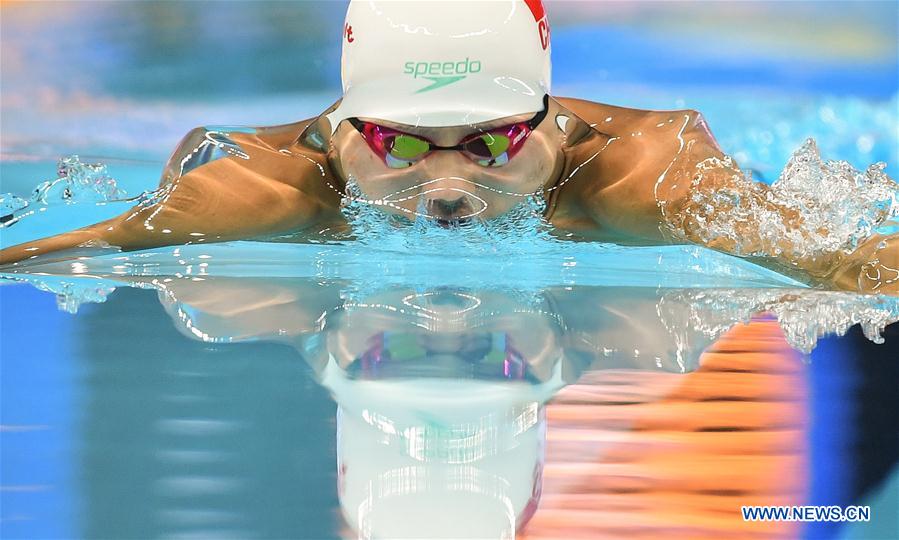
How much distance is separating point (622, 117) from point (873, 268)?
75 centimetres

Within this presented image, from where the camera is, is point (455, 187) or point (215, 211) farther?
→ point (215, 211)

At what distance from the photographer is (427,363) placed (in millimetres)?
1249

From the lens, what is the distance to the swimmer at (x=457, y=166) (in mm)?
1913

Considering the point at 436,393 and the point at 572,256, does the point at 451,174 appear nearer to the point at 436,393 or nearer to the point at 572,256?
the point at 572,256

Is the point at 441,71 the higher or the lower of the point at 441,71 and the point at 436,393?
the higher

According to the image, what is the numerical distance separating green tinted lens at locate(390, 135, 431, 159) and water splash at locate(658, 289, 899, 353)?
0.54m

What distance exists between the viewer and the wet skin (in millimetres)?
1909

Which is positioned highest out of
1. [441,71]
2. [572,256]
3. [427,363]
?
[441,71]

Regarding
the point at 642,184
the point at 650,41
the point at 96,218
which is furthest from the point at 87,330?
the point at 650,41

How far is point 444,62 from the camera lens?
1.96 meters

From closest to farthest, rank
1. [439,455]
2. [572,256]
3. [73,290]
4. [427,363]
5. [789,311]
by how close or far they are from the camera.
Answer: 1. [439,455]
2. [427,363]
3. [789,311]
4. [73,290]
5. [572,256]

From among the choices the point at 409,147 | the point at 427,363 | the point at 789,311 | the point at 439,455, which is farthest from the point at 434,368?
the point at 409,147

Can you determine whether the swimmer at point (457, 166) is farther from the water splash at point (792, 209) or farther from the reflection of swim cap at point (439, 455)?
the reflection of swim cap at point (439, 455)

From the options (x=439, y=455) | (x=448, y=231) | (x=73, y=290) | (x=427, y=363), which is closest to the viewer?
(x=439, y=455)
